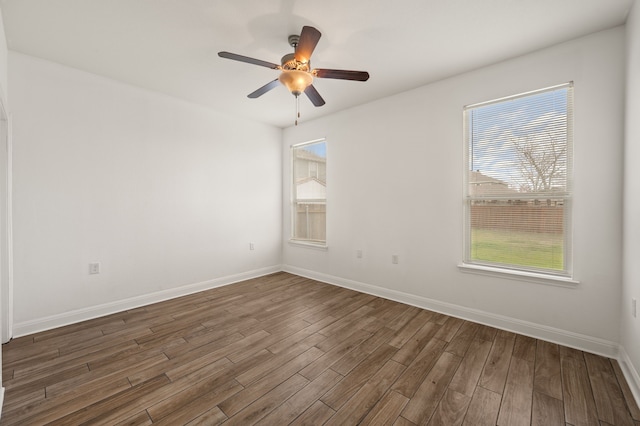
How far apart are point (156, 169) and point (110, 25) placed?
1.70m

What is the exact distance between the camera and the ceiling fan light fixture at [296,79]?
2285 mm

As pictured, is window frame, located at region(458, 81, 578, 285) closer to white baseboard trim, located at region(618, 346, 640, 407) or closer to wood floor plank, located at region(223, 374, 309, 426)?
white baseboard trim, located at region(618, 346, 640, 407)

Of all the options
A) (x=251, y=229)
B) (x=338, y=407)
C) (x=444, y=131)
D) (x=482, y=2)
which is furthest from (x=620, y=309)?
(x=251, y=229)

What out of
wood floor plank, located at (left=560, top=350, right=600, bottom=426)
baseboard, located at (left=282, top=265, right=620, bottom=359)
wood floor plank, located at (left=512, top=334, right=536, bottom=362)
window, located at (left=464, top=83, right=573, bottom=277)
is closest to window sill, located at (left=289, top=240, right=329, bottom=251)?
baseboard, located at (left=282, top=265, right=620, bottom=359)

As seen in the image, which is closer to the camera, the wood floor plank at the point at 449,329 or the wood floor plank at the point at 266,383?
the wood floor plank at the point at 266,383

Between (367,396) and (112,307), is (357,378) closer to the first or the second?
(367,396)

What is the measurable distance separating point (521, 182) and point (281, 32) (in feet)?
8.85

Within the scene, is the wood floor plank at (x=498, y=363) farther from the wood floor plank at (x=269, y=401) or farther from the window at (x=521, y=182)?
the wood floor plank at (x=269, y=401)

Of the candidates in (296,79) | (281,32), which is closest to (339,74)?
(296,79)

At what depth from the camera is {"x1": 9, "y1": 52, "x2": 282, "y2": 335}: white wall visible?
2.71m

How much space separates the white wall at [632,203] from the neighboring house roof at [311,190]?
3.36 metres

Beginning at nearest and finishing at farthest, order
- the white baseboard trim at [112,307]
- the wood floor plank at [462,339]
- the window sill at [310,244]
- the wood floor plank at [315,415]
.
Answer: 1. the wood floor plank at [315,415]
2. the wood floor plank at [462,339]
3. the white baseboard trim at [112,307]
4. the window sill at [310,244]

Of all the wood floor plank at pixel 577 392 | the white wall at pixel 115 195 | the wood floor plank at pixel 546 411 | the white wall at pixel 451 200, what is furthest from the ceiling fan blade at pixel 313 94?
the wood floor plank at pixel 577 392

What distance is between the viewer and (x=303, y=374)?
2049 millimetres
